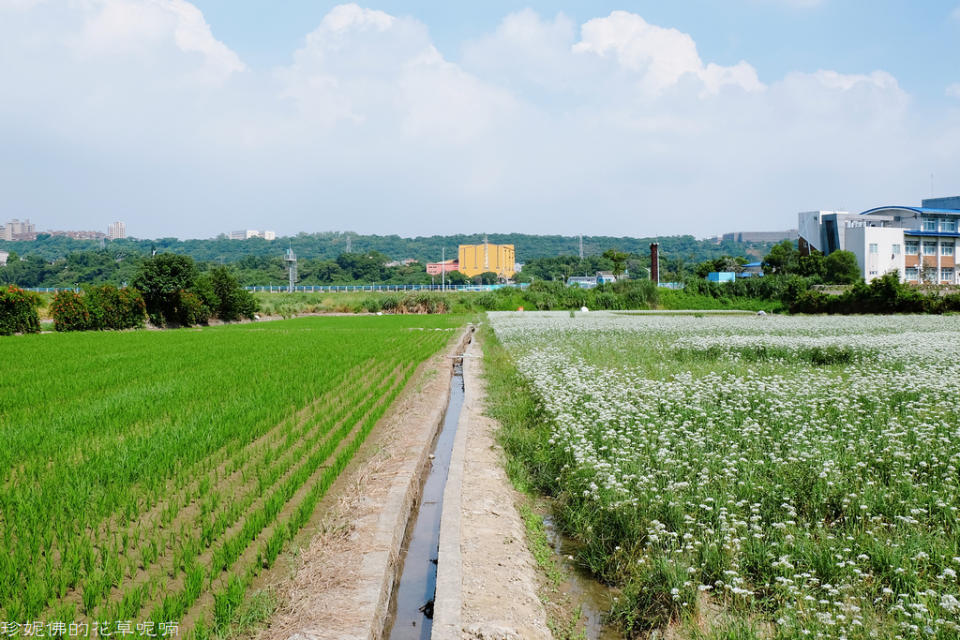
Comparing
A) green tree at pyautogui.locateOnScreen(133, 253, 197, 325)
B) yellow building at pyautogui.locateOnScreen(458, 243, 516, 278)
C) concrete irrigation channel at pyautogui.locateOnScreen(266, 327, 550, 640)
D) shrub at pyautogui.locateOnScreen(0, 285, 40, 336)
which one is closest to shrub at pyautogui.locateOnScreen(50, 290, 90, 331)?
shrub at pyautogui.locateOnScreen(0, 285, 40, 336)

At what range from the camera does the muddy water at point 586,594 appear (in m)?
4.32

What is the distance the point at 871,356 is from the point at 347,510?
1435 cm

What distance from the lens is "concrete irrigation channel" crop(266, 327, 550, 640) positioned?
4.09m

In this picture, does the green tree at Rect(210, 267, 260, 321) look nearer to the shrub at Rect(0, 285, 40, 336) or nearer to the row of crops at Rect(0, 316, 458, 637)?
the shrub at Rect(0, 285, 40, 336)

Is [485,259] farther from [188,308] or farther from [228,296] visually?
[188,308]

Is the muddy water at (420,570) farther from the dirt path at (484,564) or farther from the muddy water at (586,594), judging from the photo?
the muddy water at (586,594)

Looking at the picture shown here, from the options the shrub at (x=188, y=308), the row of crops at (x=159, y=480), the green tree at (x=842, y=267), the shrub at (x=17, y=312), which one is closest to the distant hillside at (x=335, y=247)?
the green tree at (x=842, y=267)

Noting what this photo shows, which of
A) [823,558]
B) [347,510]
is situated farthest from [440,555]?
[823,558]

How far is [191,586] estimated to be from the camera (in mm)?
4289

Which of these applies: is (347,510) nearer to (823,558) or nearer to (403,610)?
(403,610)

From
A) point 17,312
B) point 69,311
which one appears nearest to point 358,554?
Result: point 17,312

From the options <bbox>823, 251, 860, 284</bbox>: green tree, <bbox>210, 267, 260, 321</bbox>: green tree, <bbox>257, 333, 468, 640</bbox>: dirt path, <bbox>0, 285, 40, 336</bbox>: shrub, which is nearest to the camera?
→ <bbox>257, 333, 468, 640</bbox>: dirt path

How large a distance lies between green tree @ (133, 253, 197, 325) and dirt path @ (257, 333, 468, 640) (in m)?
33.6

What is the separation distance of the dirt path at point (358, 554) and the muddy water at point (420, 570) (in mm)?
149
